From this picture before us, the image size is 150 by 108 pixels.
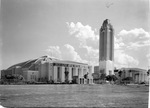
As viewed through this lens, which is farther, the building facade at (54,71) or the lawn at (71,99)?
the building facade at (54,71)

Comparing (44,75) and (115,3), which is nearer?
(115,3)

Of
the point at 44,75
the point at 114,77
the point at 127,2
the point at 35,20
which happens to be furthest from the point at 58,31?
the point at 44,75

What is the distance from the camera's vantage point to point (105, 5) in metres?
7.40

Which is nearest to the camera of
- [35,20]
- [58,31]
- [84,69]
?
[35,20]

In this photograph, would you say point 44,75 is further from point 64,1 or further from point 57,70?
point 64,1

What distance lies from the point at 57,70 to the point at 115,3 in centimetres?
2641

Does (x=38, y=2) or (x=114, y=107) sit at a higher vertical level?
(x=38, y=2)

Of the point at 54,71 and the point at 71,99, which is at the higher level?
the point at 54,71

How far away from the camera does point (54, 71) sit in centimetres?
3272

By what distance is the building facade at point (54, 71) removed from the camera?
3256cm

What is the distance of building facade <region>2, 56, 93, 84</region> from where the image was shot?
32.6 m

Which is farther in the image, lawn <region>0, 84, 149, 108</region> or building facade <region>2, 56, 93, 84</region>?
building facade <region>2, 56, 93, 84</region>

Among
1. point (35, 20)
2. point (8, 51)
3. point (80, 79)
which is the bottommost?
point (80, 79)

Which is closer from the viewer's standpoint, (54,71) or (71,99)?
(71,99)
